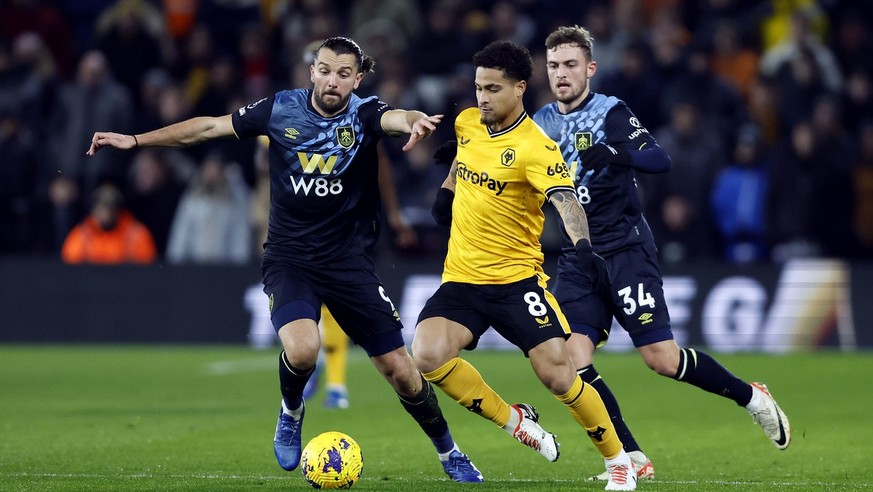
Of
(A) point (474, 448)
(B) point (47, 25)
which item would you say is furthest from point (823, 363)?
(B) point (47, 25)

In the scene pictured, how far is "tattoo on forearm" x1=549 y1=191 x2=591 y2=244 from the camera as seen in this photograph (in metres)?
7.20

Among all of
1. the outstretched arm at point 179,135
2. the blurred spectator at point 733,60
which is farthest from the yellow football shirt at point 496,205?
the blurred spectator at point 733,60

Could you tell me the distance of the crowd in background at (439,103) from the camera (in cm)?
1683

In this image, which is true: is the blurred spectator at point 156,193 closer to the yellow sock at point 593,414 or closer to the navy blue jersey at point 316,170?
the navy blue jersey at point 316,170

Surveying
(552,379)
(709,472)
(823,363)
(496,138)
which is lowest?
(823,363)

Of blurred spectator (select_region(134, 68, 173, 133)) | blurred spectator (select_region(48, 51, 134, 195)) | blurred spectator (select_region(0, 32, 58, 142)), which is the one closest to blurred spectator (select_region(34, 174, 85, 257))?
blurred spectator (select_region(48, 51, 134, 195))

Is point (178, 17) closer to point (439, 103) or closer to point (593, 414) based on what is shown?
point (439, 103)

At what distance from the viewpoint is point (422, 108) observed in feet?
57.8

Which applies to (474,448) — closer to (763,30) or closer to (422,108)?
(422,108)

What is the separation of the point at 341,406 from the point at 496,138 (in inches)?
Answer: 185

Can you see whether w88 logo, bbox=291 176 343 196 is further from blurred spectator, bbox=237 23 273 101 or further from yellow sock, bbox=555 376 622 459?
blurred spectator, bbox=237 23 273 101

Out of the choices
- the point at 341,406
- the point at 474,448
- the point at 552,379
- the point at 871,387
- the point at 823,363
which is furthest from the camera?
the point at 823,363

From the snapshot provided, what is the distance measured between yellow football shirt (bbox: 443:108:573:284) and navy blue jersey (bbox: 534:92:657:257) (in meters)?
0.74

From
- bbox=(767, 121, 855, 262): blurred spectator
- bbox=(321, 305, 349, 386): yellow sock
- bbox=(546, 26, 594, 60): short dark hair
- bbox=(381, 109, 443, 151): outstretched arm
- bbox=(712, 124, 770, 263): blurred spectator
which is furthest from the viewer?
bbox=(767, 121, 855, 262): blurred spectator
